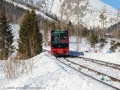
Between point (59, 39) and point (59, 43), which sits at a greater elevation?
point (59, 39)

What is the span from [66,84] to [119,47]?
33896 millimetres

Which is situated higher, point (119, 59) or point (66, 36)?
point (66, 36)

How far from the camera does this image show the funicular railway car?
96.4ft

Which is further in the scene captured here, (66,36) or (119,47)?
(119,47)

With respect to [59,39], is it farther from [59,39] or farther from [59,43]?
[59,43]

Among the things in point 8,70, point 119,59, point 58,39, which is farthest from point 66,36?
point 8,70

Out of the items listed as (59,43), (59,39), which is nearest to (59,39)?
(59,39)

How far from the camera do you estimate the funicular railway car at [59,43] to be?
29.4 metres

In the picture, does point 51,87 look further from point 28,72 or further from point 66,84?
point 28,72

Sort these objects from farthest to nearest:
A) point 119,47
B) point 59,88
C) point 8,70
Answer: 1. point 119,47
2. point 8,70
3. point 59,88

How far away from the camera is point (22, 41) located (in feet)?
138

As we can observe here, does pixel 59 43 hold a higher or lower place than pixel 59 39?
lower

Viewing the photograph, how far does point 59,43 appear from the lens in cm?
2939

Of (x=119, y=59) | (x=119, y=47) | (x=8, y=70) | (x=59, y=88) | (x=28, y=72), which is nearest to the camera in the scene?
(x=59, y=88)
